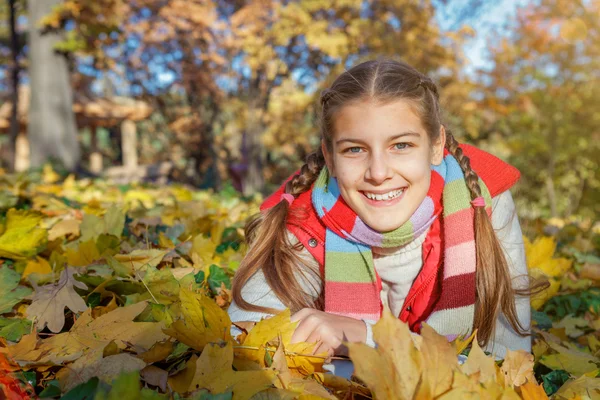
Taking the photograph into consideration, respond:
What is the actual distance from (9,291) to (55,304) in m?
0.15

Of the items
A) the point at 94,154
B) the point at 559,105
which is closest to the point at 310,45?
the point at 559,105

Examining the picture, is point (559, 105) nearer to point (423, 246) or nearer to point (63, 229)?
point (423, 246)

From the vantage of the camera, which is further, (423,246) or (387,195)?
(423,246)

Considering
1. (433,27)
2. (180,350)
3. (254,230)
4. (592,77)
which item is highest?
(433,27)

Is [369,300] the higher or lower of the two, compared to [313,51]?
lower

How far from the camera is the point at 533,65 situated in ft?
35.4

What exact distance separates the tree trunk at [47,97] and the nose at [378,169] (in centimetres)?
792

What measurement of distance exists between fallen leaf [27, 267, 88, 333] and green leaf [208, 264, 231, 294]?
0.42 metres

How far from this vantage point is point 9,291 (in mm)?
1243

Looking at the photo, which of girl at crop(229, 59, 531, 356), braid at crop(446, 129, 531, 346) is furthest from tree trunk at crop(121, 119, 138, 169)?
braid at crop(446, 129, 531, 346)

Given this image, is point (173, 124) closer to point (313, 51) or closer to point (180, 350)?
point (313, 51)

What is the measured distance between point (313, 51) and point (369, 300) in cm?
853

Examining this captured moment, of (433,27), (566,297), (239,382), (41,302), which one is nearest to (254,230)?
(41,302)

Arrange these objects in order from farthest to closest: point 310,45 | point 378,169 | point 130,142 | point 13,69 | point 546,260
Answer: point 130,142 < point 13,69 < point 310,45 < point 546,260 < point 378,169
